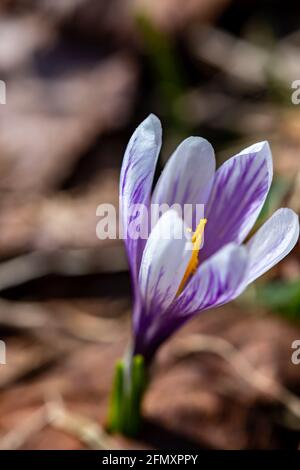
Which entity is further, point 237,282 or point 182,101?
point 182,101

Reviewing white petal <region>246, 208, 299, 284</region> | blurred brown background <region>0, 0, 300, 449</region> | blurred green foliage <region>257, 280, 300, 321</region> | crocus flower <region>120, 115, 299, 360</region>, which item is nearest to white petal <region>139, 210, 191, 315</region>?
crocus flower <region>120, 115, 299, 360</region>

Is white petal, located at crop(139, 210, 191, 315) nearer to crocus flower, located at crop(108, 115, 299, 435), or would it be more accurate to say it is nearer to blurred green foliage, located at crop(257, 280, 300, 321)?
crocus flower, located at crop(108, 115, 299, 435)

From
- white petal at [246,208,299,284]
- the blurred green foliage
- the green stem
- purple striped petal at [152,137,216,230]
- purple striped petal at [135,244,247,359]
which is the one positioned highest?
purple striped petal at [152,137,216,230]

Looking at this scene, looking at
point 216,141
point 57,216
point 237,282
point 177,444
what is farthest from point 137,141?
point 216,141

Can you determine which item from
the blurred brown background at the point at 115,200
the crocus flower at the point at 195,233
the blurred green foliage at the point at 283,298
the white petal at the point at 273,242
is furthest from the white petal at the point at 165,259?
the blurred green foliage at the point at 283,298

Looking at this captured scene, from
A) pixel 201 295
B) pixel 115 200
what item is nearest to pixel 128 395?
pixel 201 295

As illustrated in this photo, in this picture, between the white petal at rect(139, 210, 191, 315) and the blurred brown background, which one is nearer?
the white petal at rect(139, 210, 191, 315)

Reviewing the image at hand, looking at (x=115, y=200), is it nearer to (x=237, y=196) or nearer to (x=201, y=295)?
(x=237, y=196)

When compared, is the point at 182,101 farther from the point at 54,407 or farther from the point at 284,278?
the point at 54,407
